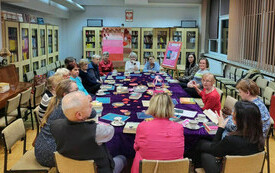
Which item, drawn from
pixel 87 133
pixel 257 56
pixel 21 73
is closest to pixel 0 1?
pixel 21 73

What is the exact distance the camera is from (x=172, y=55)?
30.2ft

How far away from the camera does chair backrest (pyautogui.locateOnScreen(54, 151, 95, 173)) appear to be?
2201 millimetres

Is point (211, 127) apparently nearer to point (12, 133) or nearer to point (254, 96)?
point (254, 96)

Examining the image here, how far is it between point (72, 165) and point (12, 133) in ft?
3.02

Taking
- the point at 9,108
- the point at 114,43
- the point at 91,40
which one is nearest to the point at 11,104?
the point at 9,108

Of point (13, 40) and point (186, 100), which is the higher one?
point (13, 40)

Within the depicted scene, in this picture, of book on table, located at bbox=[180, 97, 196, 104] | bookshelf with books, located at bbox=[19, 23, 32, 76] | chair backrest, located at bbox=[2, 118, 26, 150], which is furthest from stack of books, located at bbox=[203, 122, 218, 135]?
bookshelf with books, located at bbox=[19, 23, 32, 76]

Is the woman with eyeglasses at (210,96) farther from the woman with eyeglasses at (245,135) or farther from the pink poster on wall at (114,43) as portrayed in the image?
the pink poster on wall at (114,43)

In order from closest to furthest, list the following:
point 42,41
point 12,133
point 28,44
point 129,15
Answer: point 12,133 < point 28,44 < point 42,41 < point 129,15

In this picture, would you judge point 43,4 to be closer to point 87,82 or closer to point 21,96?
point 87,82

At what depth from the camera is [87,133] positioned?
215 cm

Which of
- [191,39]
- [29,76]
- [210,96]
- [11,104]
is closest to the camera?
[210,96]

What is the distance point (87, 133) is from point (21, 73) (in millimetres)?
5478

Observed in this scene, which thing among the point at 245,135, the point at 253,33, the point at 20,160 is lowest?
the point at 20,160
